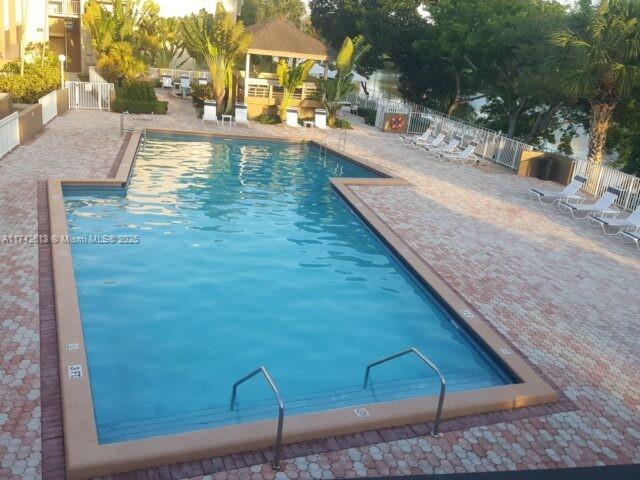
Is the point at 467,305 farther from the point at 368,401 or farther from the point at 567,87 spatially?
the point at 567,87

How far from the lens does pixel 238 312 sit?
9.66 meters

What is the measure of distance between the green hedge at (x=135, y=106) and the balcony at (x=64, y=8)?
1588cm

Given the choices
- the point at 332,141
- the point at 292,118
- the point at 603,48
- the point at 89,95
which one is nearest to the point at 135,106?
the point at 89,95

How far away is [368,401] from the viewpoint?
7527 mm

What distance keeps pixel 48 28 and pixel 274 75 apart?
1661cm

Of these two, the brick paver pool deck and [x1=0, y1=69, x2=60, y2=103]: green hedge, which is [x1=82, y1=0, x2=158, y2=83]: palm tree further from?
the brick paver pool deck

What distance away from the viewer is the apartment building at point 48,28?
29047 mm

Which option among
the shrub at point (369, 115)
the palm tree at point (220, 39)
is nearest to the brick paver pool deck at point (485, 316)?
the palm tree at point (220, 39)

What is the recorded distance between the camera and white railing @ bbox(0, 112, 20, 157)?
16.0 meters

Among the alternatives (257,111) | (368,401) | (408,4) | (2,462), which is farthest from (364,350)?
(408,4)

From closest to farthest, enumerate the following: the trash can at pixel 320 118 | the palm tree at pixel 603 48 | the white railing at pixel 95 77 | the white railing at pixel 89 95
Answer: the palm tree at pixel 603 48 < the white railing at pixel 89 95 < the trash can at pixel 320 118 < the white railing at pixel 95 77

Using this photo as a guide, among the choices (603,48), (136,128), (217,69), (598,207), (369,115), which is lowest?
(136,128)

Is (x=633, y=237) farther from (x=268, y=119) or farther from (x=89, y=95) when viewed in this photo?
(x=89, y=95)

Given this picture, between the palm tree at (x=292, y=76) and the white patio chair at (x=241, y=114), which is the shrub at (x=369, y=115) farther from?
the white patio chair at (x=241, y=114)
